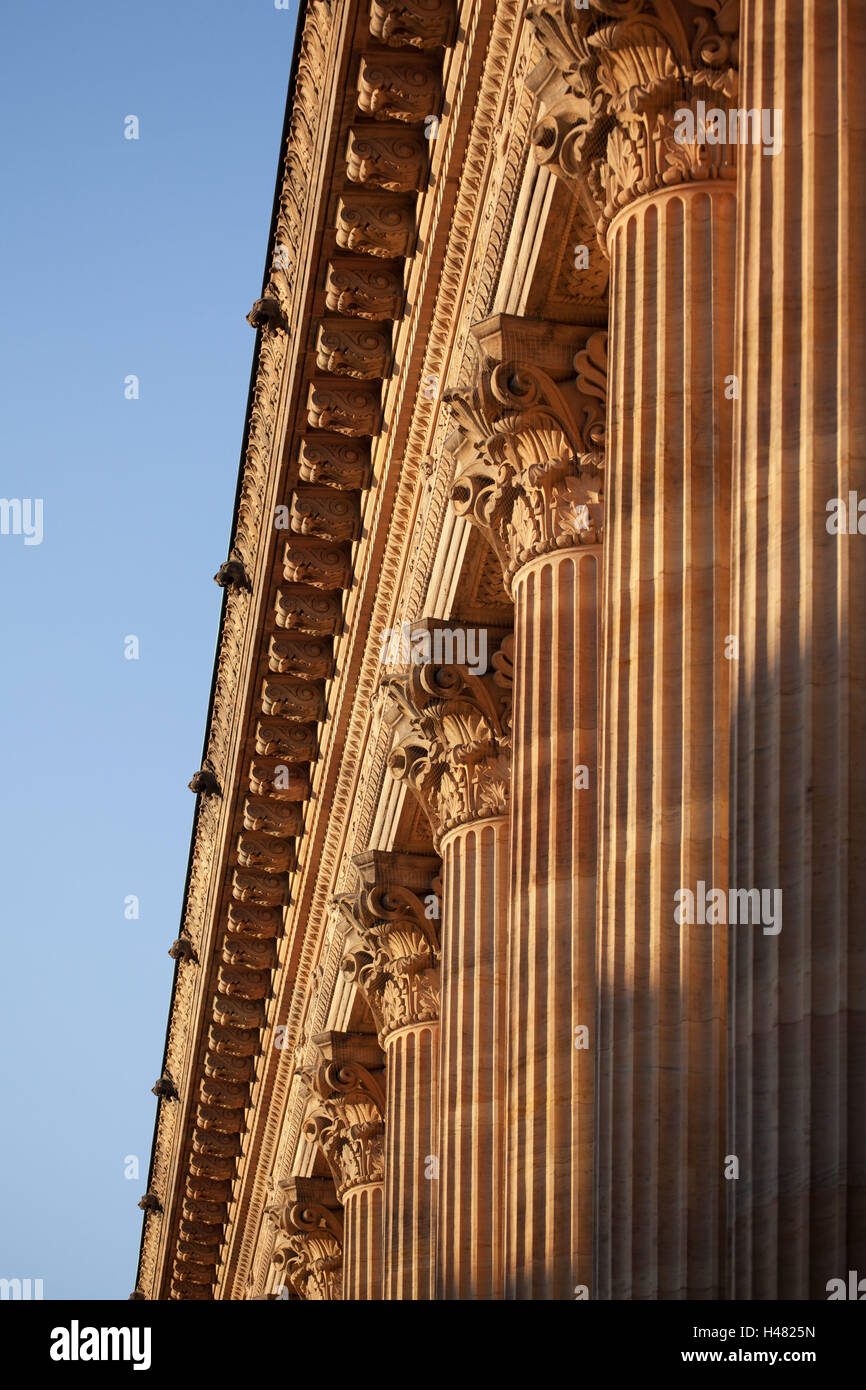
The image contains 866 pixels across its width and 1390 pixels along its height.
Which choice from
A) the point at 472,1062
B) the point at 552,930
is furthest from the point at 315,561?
the point at 552,930

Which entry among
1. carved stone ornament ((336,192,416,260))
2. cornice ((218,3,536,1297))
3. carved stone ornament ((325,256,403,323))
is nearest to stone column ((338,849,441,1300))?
cornice ((218,3,536,1297))

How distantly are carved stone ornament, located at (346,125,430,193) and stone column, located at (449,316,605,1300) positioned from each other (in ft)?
17.4

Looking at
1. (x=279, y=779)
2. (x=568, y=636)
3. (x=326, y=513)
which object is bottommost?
(x=568, y=636)

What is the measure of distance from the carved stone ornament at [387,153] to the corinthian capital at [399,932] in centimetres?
865

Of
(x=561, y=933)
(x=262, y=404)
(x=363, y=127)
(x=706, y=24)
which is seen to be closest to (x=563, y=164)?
(x=706, y=24)

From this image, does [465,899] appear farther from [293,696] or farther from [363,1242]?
[293,696]

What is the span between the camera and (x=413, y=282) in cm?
2836

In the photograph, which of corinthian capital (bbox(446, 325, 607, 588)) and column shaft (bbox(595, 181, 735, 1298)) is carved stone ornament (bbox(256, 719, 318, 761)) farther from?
column shaft (bbox(595, 181, 735, 1298))

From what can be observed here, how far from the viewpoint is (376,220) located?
28.2 metres

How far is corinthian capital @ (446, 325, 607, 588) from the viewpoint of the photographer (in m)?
22.2

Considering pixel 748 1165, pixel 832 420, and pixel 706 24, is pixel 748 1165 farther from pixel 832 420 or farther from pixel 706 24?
pixel 706 24

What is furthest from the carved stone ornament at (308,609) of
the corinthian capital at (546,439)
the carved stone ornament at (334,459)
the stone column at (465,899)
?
the corinthian capital at (546,439)

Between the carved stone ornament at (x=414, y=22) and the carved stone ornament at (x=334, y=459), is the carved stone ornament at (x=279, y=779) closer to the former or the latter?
the carved stone ornament at (x=334, y=459)

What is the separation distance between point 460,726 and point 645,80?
9.67m
